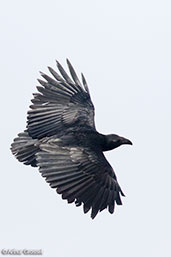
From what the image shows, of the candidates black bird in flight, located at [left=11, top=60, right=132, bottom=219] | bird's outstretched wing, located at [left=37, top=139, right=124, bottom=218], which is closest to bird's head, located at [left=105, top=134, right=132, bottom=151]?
black bird in flight, located at [left=11, top=60, right=132, bottom=219]

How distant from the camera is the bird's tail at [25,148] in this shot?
1903 cm

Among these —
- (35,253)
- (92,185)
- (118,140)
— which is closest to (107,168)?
(92,185)

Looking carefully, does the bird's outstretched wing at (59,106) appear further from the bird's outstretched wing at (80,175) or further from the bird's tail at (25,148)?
the bird's outstretched wing at (80,175)

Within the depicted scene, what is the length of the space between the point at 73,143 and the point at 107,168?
1.12 meters

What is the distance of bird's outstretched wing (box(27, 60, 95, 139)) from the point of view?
1922 centimetres

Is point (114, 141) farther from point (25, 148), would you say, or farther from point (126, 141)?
point (25, 148)

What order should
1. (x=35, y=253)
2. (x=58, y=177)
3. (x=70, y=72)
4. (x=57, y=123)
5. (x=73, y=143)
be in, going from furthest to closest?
(x=70, y=72), (x=57, y=123), (x=73, y=143), (x=58, y=177), (x=35, y=253)

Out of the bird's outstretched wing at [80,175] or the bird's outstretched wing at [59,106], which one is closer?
the bird's outstretched wing at [80,175]

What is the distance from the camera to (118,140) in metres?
19.5

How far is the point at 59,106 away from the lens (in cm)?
2014

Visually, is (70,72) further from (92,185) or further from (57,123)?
(92,185)

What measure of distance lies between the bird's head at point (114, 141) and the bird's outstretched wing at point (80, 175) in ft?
4.36

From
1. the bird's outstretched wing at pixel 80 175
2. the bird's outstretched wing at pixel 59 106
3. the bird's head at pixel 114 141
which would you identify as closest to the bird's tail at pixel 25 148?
the bird's outstretched wing at pixel 59 106

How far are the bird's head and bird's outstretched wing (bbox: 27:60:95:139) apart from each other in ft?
2.15
